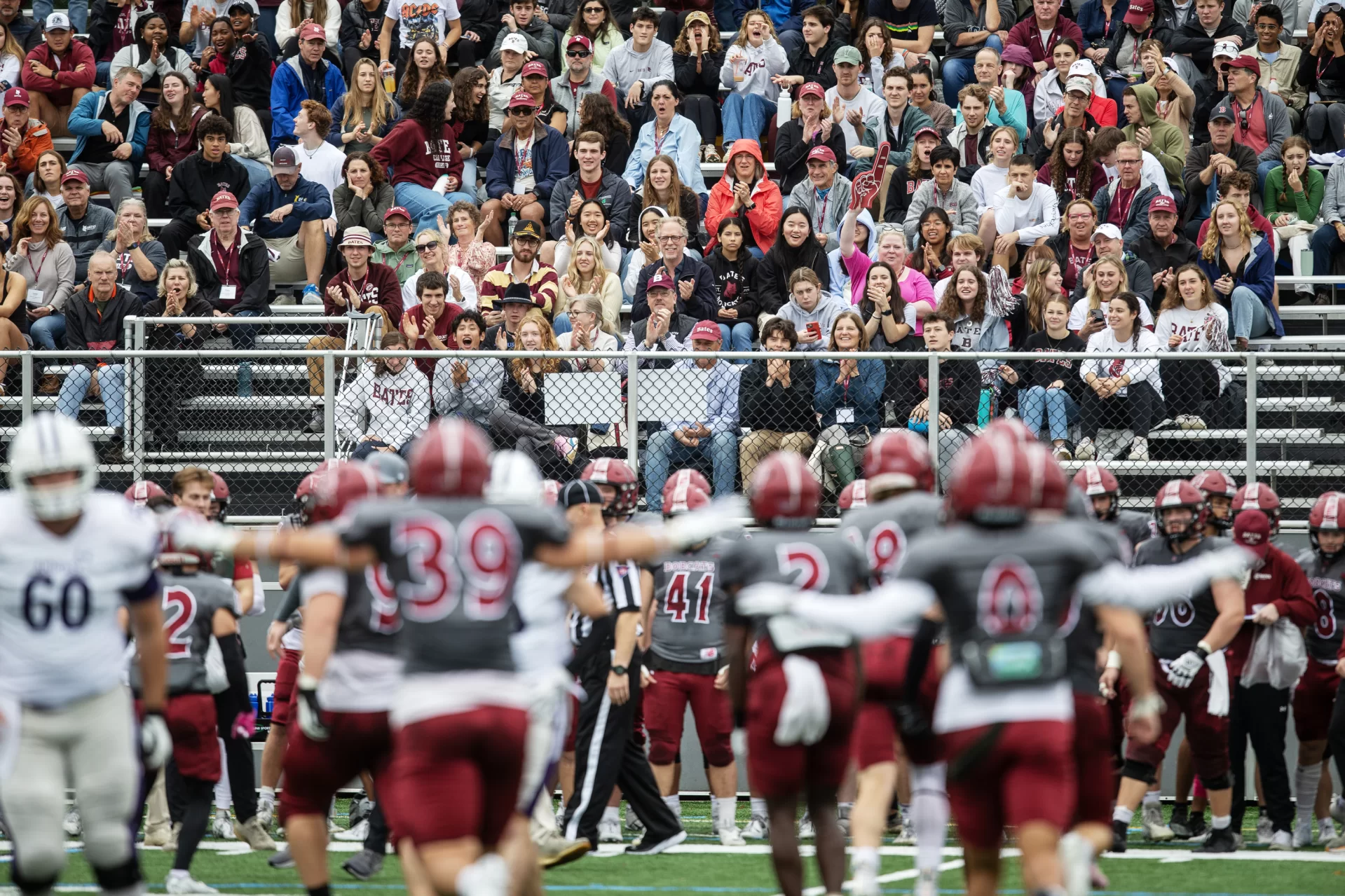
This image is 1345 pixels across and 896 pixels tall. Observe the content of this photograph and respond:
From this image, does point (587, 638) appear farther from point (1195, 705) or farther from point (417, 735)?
point (417, 735)

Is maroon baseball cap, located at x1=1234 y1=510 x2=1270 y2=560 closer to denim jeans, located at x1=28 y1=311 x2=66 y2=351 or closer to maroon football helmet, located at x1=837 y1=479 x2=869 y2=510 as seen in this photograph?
maroon football helmet, located at x1=837 y1=479 x2=869 y2=510

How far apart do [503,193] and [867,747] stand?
342 inches

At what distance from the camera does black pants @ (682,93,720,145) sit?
53.1 feet

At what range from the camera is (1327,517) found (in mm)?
10500

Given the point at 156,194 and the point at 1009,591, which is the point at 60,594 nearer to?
the point at 1009,591

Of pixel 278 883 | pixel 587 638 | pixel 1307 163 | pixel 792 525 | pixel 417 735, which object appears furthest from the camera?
pixel 1307 163

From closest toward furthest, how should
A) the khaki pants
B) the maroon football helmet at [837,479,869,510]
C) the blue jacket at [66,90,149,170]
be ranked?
the maroon football helmet at [837,479,869,510] < the khaki pants < the blue jacket at [66,90,149,170]

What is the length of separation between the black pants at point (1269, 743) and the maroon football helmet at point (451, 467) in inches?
238

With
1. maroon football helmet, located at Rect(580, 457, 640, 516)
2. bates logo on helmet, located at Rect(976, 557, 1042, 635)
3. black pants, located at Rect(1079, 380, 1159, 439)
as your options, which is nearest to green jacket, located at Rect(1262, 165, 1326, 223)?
black pants, located at Rect(1079, 380, 1159, 439)

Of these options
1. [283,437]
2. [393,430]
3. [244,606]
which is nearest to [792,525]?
[244,606]

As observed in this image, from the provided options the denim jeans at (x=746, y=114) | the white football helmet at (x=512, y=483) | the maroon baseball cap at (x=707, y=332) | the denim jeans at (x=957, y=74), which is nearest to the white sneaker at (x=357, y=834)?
the maroon baseball cap at (x=707, y=332)

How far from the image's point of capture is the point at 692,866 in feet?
32.0

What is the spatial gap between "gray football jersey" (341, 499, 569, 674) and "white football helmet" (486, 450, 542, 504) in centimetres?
122

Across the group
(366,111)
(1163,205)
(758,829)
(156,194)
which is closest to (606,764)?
(758,829)
